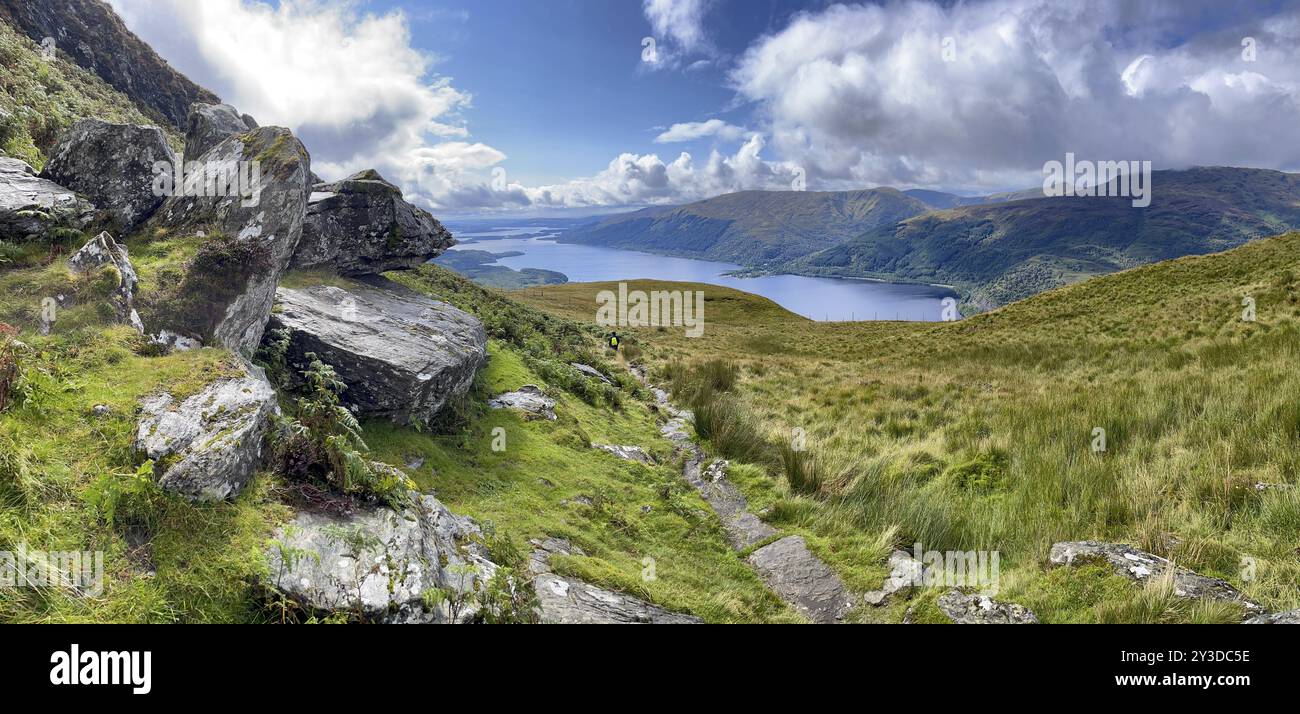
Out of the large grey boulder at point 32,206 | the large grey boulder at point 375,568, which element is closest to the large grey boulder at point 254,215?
the large grey boulder at point 32,206

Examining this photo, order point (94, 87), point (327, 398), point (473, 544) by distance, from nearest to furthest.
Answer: point (473, 544) → point (327, 398) → point (94, 87)

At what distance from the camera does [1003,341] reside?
29703 mm

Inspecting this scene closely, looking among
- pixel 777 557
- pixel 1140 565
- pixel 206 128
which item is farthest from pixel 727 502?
pixel 206 128

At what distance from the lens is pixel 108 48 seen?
2842cm

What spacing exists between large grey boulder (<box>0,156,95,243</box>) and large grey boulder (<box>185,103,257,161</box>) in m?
4.23

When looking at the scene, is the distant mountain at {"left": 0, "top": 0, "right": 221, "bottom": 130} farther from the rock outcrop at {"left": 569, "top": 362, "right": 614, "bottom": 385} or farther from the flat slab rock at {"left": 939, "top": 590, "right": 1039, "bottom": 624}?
the flat slab rock at {"left": 939, "top": 590, "right": 1039, "bottom": 624}

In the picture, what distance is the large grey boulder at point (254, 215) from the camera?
27.6ft

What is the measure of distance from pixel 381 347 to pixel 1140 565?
12.5m

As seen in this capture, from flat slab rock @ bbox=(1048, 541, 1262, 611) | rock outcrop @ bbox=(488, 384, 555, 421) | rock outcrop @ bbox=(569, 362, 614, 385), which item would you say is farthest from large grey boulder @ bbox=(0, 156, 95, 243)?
flat slab rock @ bbox=(1048, 541, 1262, 611)

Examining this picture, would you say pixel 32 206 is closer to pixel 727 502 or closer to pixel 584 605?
pixel 584 605

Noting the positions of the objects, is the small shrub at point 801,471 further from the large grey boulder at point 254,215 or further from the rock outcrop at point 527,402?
the large grey boulder at point 254,215
